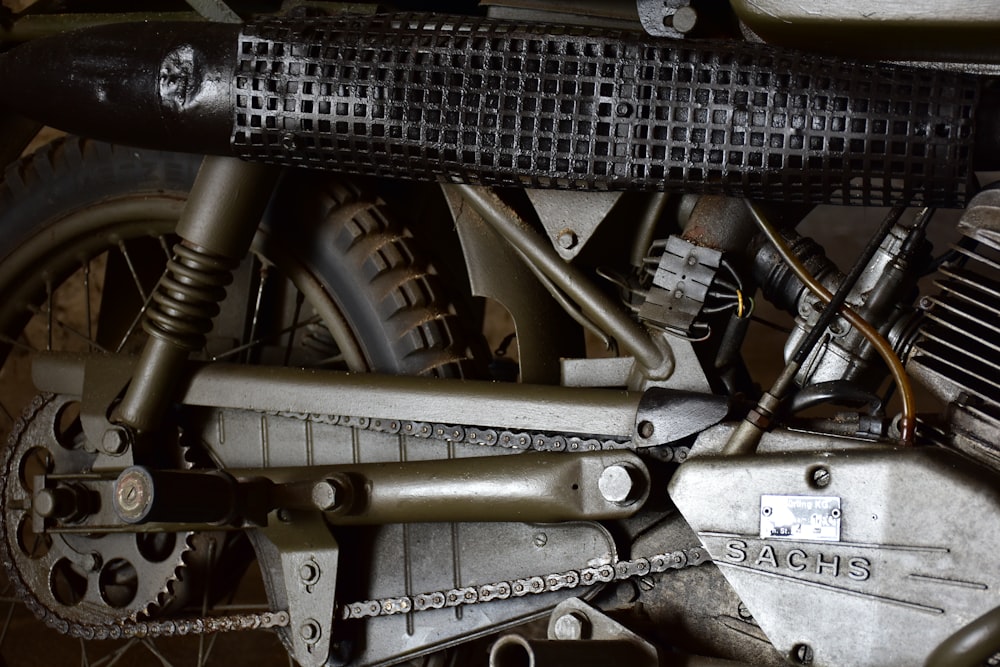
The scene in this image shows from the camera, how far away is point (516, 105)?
1.51 m

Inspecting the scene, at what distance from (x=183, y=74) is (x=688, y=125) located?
742 mm

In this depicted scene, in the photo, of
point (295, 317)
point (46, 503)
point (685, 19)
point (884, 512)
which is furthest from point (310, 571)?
point (685, 19)

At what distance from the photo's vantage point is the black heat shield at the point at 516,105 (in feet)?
4.54

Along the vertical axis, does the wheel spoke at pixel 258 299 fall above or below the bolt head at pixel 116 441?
above

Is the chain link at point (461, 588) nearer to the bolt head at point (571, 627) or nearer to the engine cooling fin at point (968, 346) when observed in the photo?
the bolt head at point (571, 627)

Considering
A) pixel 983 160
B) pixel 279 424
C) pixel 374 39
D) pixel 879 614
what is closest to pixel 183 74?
pixel 374 39

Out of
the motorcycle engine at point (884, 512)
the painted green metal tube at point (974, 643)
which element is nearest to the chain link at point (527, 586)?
the motorcycle engine at point (884, 512)

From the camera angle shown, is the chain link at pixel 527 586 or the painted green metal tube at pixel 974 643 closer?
the painted green metal tube at pixel 974 643

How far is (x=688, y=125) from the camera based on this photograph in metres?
1.44

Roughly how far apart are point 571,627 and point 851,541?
40cm

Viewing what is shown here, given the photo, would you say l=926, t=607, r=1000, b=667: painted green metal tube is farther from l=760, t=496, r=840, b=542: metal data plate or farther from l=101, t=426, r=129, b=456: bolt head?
l=101, t=426, r=129, b=456: bolt head

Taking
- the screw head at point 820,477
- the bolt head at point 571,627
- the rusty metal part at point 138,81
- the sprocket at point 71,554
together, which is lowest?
the sprocket at point 71,554

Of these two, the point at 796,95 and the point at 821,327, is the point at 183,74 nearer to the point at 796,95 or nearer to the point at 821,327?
the point at 796,95

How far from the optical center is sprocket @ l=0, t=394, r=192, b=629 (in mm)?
1902
